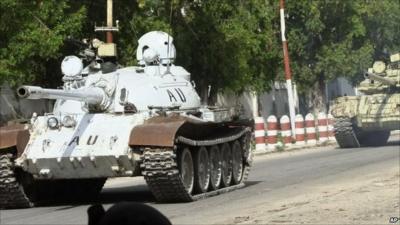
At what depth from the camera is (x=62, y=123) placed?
44.1ft

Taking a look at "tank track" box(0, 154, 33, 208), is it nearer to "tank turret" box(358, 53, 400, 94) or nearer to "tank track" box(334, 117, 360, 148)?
"tank track" box(334, 117, 360, 148)

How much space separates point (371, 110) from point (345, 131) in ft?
3.21

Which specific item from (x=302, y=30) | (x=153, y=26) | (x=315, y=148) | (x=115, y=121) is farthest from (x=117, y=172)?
(x=302, y=30)

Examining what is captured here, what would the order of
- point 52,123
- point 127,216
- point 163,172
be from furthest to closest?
point 52,123 → point 163,172 → point 127,216

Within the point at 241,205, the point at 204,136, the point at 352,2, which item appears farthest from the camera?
the point at 352,2

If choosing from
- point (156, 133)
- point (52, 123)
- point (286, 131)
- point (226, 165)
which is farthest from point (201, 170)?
point (286, 131)

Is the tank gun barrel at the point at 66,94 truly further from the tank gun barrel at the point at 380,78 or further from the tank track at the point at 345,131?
the tank track at the point at 345,131

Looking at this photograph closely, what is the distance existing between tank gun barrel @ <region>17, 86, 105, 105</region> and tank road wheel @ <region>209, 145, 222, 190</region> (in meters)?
2.02

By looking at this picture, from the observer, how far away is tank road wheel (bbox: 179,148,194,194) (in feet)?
43.1

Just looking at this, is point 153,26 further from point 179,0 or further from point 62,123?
point 62,123

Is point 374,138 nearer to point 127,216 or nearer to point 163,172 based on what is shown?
point 163,172

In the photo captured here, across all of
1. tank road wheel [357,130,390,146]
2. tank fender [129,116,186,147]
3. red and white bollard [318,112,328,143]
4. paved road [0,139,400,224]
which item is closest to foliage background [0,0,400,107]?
red and white bollard [318,112,328,143]

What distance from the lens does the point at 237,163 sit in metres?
15.8

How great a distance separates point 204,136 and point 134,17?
11.4 m
